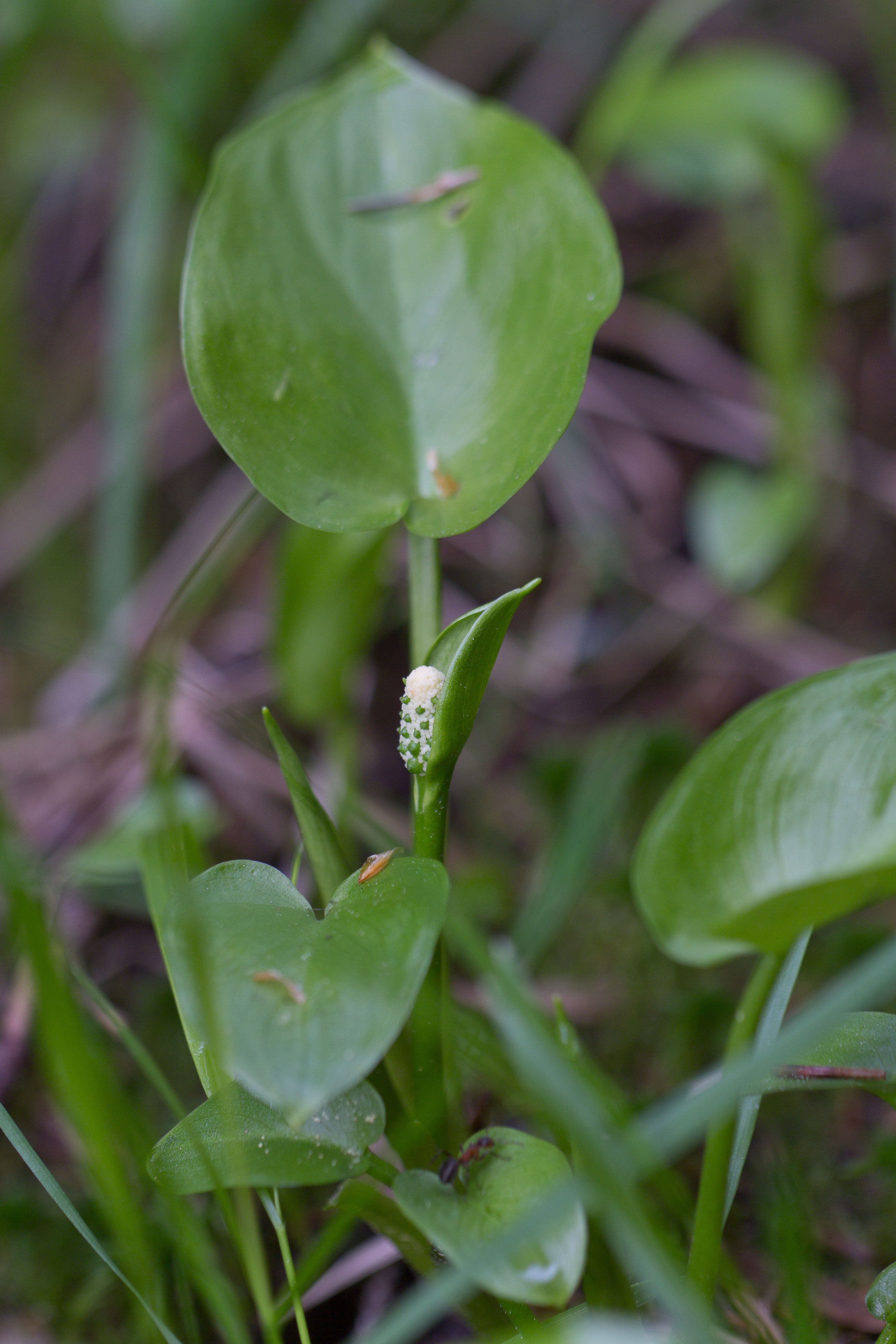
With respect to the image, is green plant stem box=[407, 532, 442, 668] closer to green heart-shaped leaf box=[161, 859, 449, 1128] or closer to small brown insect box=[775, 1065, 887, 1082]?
green heart-shaped leaf box=[161, 859, 449, 1128]

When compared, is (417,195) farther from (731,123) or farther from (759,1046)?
(731,123)

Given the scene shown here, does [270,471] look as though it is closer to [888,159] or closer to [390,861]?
[390,861]

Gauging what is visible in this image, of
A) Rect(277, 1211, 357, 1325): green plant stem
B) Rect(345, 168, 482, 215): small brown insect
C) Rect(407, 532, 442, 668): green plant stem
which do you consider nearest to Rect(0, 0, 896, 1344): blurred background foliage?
Rect(277, 1211, 357, 1325): green plant stem

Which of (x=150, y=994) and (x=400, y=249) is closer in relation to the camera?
(x=400, y=249)

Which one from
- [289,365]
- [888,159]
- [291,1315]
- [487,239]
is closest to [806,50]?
[888,159]

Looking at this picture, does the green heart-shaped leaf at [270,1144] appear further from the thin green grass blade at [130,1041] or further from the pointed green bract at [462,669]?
the pointed green bract at [462,669]
